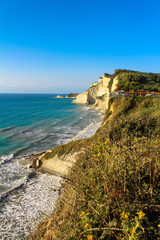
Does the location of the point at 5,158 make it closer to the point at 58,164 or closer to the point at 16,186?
the point at 16,186

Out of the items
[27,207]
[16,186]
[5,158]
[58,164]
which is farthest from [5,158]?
Result: [27,207]

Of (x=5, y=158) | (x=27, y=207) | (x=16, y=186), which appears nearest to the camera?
(x=27, y=207)

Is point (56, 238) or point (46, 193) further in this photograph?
point (46, 193)

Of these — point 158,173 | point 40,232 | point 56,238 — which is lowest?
point 40,232

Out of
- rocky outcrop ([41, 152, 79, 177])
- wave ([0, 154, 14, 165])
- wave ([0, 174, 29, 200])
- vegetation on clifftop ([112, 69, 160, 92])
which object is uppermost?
vegetation on clifftop ([112, 69, 160, 92])

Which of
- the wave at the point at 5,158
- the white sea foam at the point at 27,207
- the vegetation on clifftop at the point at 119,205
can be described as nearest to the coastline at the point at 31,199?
the white sea foam at the point at 27,207

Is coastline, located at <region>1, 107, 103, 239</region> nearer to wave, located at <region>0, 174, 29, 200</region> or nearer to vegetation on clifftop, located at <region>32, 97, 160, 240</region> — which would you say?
wave, located at <region>0, 174, 29, 200</region>

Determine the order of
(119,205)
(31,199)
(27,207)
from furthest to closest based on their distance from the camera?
A: (31,199) < (27,207) < (119,205)

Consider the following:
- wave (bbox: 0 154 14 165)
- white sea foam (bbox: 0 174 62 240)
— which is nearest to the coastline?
white sea foam (bbox: 0 174 62 240)

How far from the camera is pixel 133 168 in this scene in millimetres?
3098

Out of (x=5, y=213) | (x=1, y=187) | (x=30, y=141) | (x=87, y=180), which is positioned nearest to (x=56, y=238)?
(x=87, y=180)

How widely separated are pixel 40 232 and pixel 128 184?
372cm

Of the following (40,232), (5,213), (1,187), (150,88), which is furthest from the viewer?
(150,88)

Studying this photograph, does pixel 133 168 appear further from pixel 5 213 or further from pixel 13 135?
pixel 13 135
